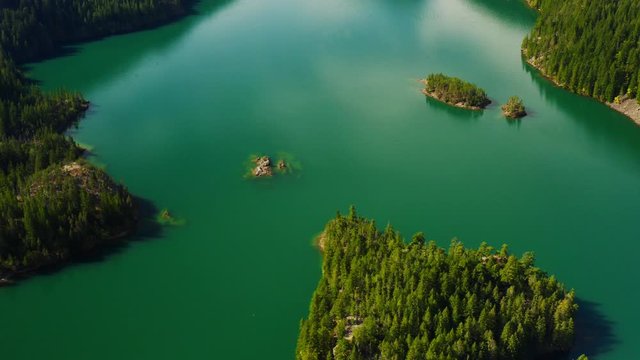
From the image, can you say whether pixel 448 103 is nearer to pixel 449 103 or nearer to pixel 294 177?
pixel 449 103

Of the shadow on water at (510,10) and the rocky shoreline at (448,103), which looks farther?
the shadow on water at (510,10)

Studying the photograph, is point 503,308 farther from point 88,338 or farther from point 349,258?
point 88,338

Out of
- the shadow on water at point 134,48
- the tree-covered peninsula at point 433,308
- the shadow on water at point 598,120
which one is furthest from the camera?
the shadow on water at point 134,48

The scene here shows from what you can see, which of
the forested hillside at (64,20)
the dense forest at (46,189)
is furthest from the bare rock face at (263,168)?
the forested hillside at (64,20)

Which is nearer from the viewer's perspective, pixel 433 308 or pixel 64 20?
pixel 433 308

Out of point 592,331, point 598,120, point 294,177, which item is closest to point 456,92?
point 598,120

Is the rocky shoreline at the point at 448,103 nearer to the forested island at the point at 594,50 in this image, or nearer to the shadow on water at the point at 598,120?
the shadow on water at the point at 598,120

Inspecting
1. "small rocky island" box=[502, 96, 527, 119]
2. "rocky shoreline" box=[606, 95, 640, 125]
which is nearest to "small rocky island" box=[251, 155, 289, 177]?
"small rocky island" box=[502, 96, 527, 119]
